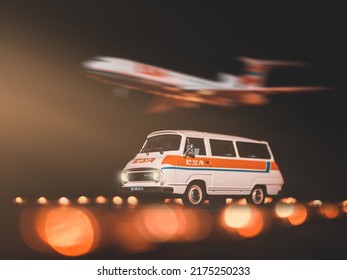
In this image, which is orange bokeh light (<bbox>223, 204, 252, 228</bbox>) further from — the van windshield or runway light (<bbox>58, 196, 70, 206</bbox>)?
runway light (<bbox>58, 196, 70, 206</bbox>)

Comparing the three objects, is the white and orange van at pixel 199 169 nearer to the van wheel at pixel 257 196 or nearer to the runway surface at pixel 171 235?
the van wheel at pixel 257 196

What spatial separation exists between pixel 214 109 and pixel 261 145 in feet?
13.0

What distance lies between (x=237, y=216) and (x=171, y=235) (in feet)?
8.91

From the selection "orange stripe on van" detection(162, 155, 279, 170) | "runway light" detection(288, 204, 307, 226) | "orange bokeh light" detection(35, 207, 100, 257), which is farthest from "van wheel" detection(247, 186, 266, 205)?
"orange bokeh light" detection(35, 207, 100, 257)

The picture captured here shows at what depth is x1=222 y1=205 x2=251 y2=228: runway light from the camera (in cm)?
813

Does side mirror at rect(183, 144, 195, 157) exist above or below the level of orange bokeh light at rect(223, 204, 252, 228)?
above

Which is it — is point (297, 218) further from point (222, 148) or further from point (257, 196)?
point (222, 148)

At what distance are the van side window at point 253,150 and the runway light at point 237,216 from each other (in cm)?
130

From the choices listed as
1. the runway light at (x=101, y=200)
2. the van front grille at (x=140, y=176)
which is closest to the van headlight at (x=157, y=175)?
the van front grille at (x=140, y=176)

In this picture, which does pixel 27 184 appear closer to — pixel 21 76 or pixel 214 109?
pixel 21 76

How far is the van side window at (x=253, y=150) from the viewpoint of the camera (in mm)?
11492

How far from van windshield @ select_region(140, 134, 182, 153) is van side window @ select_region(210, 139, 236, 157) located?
3.25ft

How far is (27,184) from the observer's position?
14914mm
